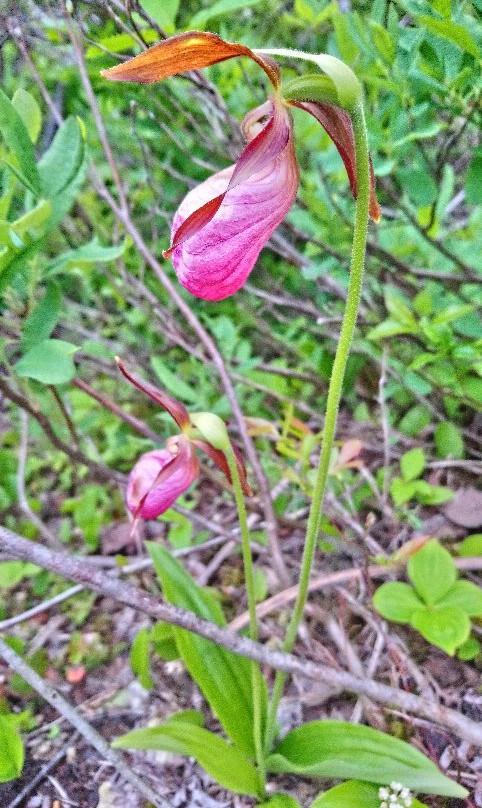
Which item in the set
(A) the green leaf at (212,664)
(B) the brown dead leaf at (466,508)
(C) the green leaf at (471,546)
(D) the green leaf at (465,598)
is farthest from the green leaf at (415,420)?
(A) the green leaf at (212,664)

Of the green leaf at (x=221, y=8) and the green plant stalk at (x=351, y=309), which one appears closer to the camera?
the green plant stalk at (x=351, y=309)

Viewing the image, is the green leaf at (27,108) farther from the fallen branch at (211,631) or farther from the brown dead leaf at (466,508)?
the brown dead leaf at (466,508)

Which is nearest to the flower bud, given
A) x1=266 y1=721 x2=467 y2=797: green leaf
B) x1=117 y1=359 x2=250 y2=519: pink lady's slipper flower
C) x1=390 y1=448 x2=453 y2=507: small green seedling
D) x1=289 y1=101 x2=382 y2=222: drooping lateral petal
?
x1=117 y1=359 x2=250 y2=519: pink lady's slipper flower

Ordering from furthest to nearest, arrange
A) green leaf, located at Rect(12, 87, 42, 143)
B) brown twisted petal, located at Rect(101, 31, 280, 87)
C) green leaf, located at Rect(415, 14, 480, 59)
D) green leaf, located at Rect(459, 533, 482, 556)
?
1. green leaf, located at Rect(459, 533, 482, 556)
2. green leaf, located at Rect(12, 87, 42, 143)
3. green leaf, located at Rect(415, 14, 480, 59)
4. brown twisted petal, located at Rect(101, 31, 280, 87)

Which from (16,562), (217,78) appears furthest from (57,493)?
(217,78)

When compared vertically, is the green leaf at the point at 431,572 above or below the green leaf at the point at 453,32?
below

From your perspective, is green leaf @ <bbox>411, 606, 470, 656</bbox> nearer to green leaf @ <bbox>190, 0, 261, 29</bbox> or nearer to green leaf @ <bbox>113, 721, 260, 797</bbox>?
green leaf @ <bbox>113, 721, 260, 797</bbox>
